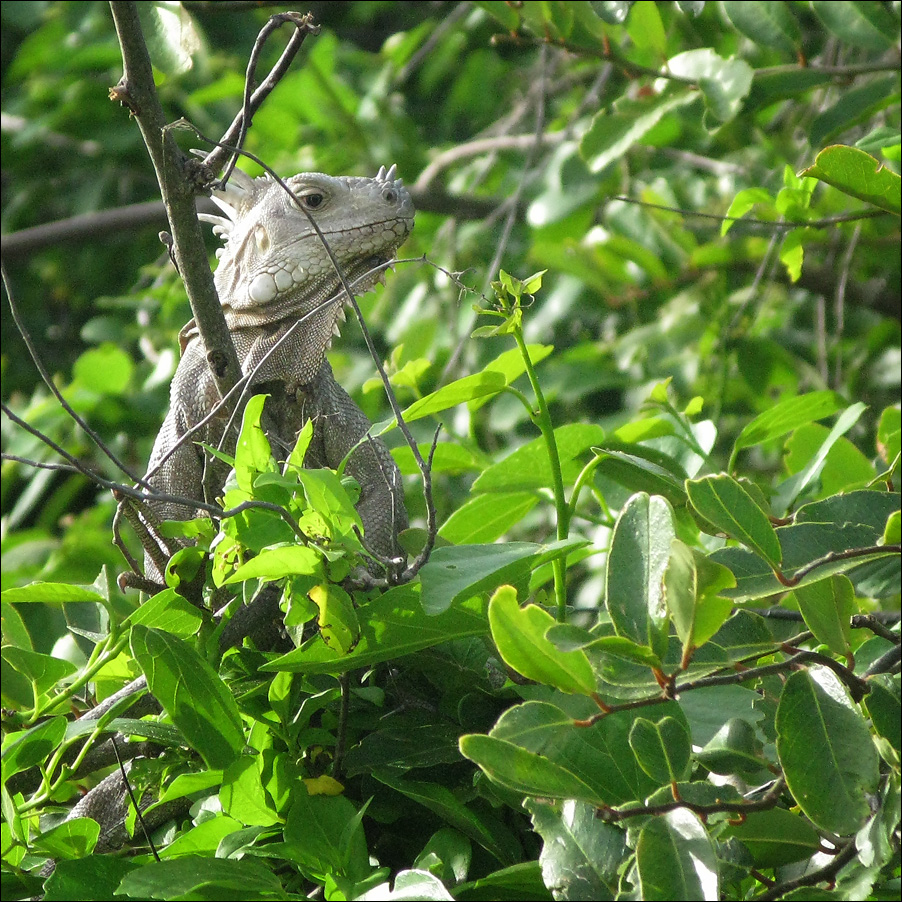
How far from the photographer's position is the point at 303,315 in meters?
2.15

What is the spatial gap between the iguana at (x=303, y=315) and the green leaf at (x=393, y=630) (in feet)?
2.13

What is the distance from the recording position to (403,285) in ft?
16.3

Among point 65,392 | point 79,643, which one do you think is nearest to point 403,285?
point 65,392

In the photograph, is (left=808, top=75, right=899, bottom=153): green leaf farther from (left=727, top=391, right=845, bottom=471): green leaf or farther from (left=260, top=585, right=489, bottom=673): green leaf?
(left=260, top=585, right=489, bottom=673): green leaf

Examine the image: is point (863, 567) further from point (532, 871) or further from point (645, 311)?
point (645, 311)

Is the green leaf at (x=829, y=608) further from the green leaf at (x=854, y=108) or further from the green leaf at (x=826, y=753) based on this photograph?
the green leaf at (x=854, y=108)

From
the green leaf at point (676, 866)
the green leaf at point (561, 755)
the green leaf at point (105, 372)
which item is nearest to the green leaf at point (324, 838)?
the green leaf at point (561, 755)

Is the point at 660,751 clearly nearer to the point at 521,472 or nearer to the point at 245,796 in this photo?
the point at 245,796

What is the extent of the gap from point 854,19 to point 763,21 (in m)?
0.20

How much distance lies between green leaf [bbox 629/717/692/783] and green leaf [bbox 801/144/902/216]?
3.06ft

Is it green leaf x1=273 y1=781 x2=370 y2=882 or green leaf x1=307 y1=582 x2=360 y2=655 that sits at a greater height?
green leaf x1=307 y1=582 x2=360 y2=655

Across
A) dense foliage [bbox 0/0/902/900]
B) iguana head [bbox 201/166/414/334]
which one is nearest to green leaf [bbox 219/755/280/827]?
dense foliage [bbox 0/0/902/900]

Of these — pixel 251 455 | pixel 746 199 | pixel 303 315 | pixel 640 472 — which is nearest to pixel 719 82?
pixel 746 199

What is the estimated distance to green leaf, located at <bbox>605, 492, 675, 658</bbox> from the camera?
1.17 meters
